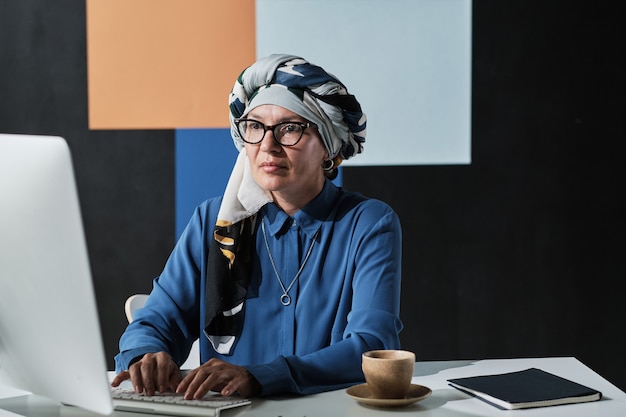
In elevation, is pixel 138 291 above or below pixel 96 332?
below

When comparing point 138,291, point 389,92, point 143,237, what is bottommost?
point 138,291

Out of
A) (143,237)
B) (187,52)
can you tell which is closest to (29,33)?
(187,52)

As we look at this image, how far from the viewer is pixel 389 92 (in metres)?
3.84

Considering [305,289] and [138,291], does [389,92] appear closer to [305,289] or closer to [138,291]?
[138,291]

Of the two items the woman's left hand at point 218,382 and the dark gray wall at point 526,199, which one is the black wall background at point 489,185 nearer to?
the dark gray wall at point 526,199

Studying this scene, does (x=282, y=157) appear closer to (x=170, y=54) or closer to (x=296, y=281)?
(x=296, y=281)

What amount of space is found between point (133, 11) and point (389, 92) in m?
1.18

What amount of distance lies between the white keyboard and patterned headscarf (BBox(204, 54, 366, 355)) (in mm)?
548

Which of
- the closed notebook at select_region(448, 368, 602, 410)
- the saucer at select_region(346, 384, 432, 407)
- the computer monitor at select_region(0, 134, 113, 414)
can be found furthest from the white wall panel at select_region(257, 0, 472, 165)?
the computer monitor at select_region(0, 134, 113, 414)

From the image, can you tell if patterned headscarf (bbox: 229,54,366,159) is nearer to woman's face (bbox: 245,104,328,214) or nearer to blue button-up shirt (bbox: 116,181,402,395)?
woman's face (bbox: 245,104,328,214)

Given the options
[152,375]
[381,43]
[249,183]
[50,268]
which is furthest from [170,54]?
[50,268]

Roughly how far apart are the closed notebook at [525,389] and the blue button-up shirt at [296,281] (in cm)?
34

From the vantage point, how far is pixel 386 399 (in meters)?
1.63

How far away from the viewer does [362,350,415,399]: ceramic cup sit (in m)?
1.61
